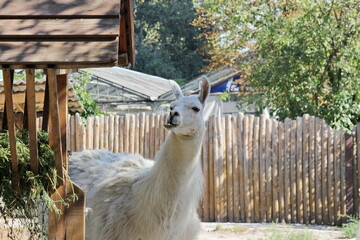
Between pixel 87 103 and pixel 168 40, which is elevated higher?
pixel 168 40

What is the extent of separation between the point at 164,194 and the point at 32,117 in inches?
73.2

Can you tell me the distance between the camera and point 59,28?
12.5 feet

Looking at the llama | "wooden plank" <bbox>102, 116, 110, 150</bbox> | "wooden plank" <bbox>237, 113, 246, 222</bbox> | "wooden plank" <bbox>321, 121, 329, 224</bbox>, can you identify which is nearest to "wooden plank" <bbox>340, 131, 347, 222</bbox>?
"wooden plank" <bbox>321, 121, 329, 224</bbox>

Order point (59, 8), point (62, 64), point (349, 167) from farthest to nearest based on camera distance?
point (349, 167) → point (59, 8) → point (62, 64)

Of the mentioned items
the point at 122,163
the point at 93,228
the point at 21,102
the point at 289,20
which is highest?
the point at 289,20

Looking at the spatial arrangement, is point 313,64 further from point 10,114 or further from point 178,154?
point 10,114

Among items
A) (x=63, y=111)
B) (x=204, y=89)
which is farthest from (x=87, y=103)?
(x=63, y=111)

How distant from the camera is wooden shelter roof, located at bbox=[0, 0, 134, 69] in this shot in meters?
3.66

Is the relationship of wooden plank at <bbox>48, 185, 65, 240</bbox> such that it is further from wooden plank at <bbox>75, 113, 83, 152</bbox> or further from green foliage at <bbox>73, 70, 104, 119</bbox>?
green foliage at <bbox>73, 70, 104, 119</bbox>

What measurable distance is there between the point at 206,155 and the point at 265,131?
1.21 m

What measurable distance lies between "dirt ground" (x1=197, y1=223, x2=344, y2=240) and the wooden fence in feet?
1.35

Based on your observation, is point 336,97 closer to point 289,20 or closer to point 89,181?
point 289,20

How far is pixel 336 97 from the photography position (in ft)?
40.0

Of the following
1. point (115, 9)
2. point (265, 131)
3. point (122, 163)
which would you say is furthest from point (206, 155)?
point (115, 9)
